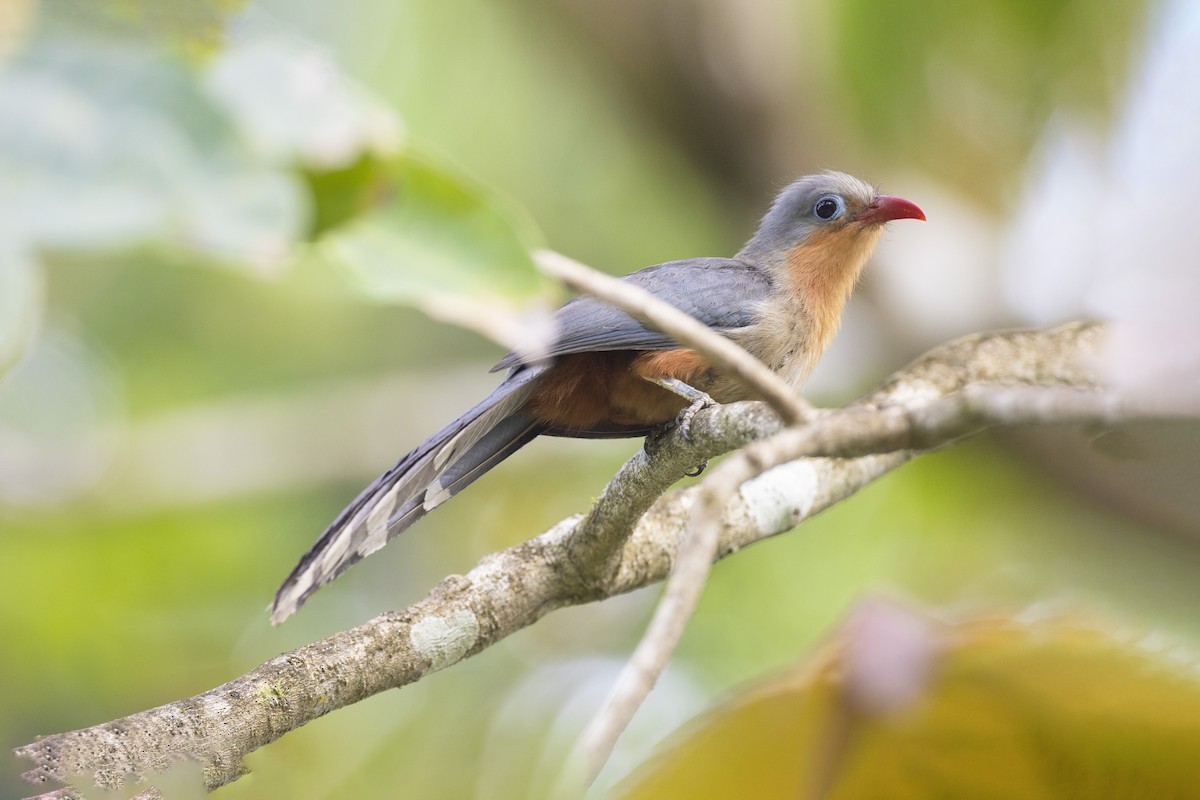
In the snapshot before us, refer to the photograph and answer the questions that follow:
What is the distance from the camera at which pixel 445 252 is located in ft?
5.46

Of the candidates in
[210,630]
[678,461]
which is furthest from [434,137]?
[678,461]

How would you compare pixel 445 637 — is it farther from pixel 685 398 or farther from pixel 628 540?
pixel 685 398

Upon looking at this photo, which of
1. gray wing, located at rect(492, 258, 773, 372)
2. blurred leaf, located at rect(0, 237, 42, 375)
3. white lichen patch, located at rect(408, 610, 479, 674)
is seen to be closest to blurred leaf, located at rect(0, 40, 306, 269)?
blurred leaf, located at rect(0, 237, 42, 375)

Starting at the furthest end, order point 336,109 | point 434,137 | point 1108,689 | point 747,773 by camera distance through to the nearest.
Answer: point 434,137 → point 747,773 → point 1108,689 → point 336,109

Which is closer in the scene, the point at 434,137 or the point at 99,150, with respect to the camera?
the point at 99,150

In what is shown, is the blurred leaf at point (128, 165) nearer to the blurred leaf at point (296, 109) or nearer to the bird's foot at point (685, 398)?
the blurred leaf at point (296, 109)

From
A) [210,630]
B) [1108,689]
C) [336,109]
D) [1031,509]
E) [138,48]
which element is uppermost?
[210,630]

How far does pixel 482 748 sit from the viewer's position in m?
6.23

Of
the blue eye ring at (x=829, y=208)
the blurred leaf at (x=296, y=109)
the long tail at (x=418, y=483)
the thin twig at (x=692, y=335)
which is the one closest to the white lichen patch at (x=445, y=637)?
the long tail at (x=418, y=483)

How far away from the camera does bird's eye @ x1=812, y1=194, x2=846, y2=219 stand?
203 inches

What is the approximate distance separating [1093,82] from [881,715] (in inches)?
213

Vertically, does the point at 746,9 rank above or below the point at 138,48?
above

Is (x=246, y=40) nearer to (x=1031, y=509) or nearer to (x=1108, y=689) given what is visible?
(x=1108, y=689)

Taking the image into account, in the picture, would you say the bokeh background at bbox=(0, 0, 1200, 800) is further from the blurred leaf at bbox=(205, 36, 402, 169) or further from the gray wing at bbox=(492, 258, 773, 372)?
Answer: the blurred leaf at bbox=(205, 36, 402, 169)
